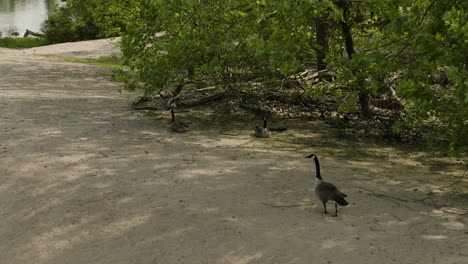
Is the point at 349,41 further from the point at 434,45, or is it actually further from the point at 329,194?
→ the point at 329,194

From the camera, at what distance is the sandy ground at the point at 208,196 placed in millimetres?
9086

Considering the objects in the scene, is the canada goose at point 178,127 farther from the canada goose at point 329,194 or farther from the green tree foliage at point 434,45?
the canada goose at point 329,194

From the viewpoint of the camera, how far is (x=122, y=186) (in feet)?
38.9

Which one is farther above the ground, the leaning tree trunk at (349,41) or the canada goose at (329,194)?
the leaning tree trunk at (349,41)

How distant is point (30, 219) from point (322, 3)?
744 cm

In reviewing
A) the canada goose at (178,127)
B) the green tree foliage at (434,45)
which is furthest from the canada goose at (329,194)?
the canada goose at (178,127)

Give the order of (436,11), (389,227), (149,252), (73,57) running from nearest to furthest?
(149,252), (389,227), (436,11), (73,57)

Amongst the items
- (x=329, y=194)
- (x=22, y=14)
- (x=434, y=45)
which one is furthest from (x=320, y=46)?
(x=22, y=14)

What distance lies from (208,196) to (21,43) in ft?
136

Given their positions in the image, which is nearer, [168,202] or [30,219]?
[30,219]

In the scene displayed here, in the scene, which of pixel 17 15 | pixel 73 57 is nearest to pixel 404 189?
pixel 73 57

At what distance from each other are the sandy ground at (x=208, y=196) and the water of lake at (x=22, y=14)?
49038 millimetres

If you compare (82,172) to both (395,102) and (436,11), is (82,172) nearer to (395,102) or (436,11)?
(436,11)

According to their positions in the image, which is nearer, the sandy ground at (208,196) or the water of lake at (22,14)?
the sandy ground at (208,196)
